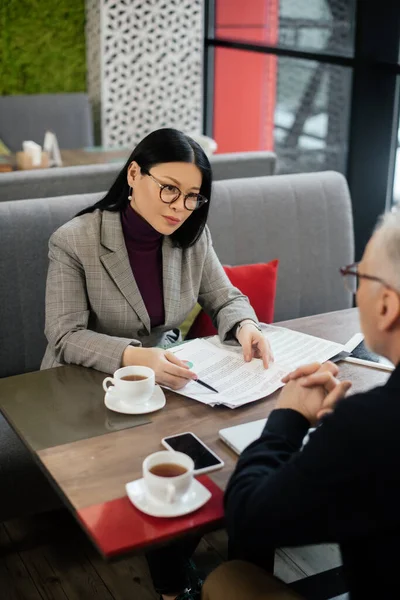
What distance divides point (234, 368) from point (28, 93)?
4.44 meters

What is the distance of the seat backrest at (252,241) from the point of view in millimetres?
2352

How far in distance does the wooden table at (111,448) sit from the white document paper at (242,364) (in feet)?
0.09

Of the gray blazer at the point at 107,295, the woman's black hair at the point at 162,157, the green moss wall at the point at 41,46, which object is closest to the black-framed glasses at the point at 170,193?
the woman's black hair at the point at 162,157

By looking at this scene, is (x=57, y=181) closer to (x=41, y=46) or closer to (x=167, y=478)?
(x=167, y=478)

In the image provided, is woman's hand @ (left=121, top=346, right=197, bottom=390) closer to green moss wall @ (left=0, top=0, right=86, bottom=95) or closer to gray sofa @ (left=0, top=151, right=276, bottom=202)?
gray sofa @ (left=0, top=151, right=276, bottom=202)

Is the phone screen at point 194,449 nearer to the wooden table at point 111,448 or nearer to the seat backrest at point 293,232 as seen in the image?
the wooden table at point 111,448

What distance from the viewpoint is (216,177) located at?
3094mm

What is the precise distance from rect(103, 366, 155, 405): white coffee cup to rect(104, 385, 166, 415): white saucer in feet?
0.03

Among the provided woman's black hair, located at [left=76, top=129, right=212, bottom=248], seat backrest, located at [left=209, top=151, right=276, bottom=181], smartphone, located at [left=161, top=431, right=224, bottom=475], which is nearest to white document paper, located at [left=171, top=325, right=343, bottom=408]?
smartphone, located at [left=161, top=431, right=224, bottom=475]

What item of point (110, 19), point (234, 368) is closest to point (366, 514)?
point (234, 368)

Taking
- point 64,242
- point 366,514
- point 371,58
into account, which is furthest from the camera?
point 371,58

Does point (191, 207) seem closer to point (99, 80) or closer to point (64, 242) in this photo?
point (64, 242)

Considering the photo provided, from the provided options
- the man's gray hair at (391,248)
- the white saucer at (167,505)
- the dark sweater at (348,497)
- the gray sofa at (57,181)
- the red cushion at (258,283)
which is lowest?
the red cushion at (258,283)

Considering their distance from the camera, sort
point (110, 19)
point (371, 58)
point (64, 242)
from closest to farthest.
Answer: point (64, 242) < point (371, 58) < point (110, 19)
